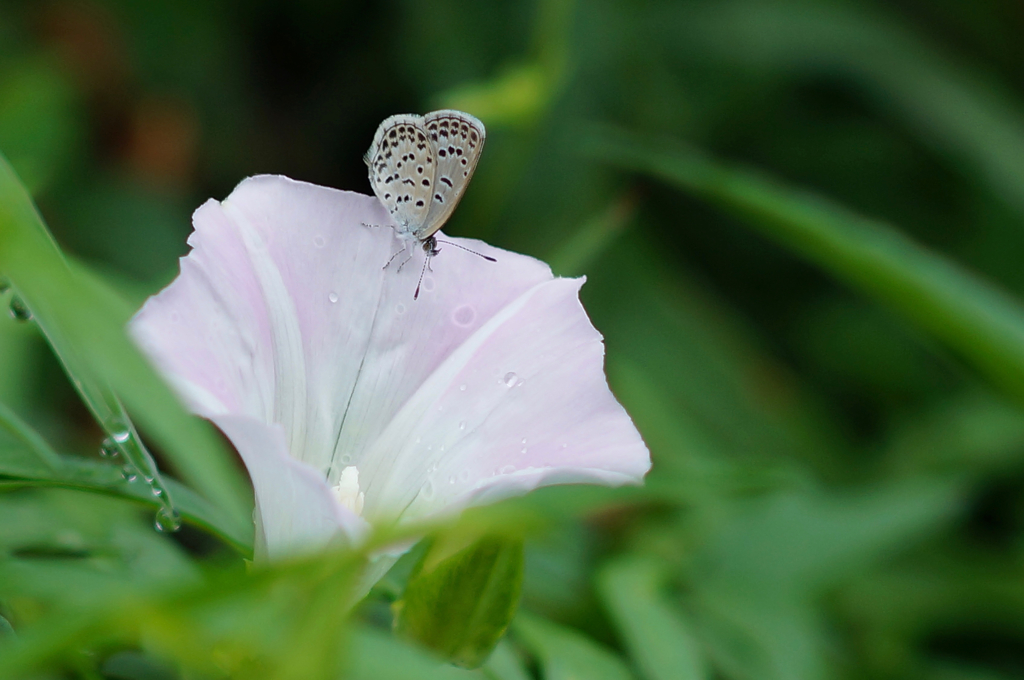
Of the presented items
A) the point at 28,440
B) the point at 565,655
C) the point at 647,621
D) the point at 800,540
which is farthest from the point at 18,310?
the point at 800,540

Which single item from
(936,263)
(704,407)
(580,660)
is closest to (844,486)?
(704,407)

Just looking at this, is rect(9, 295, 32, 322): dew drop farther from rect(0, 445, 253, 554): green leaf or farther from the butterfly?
the butterfly

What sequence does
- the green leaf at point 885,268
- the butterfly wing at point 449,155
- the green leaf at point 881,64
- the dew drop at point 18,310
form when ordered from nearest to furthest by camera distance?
the dew drop at point 18,310 < the butterfly wing at point 449,155 < the green leaf at point 885,268 < the green leaf at point 881,64

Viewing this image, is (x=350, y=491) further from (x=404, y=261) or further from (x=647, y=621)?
(x=647, y=621)

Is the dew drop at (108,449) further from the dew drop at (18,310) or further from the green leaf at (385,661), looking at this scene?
the green leaf at (385,661)

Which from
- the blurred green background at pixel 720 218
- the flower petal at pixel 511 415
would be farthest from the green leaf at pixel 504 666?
the blurred green background at pixel 720 218

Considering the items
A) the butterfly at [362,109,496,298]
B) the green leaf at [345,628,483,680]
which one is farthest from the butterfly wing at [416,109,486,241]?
the green leaf at [345,628,483,680]
